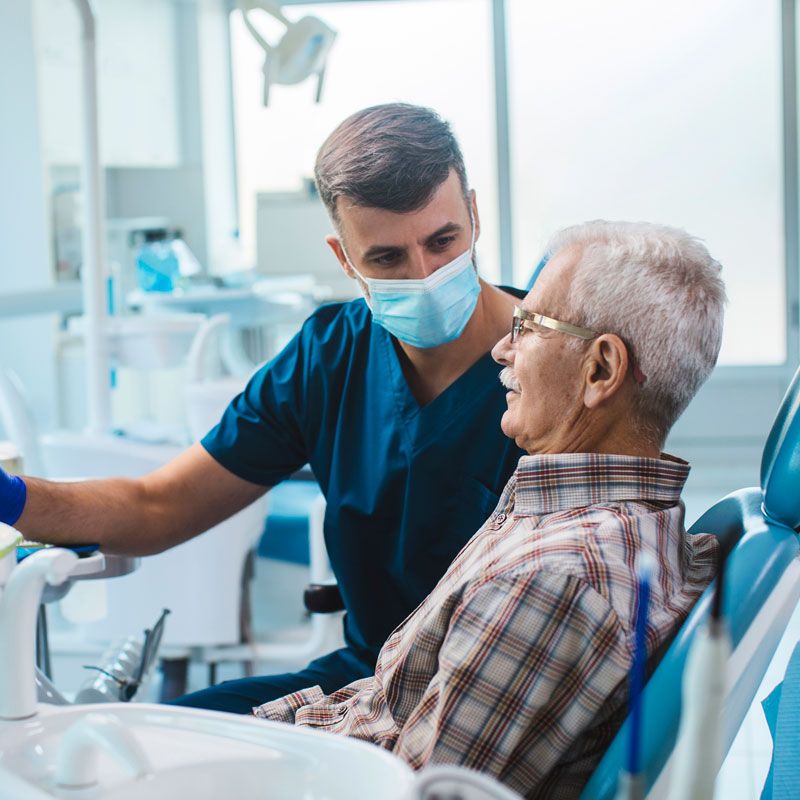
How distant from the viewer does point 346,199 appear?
132 centimetres

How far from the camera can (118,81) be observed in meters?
4.26

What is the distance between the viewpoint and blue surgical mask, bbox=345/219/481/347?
1324 mm

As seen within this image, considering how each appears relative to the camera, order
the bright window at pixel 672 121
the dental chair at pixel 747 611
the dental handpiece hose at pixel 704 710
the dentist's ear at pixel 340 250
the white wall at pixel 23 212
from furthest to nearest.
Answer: the bright window at pixel 672 121
the white wall at pixel 23 212
the dentist's ear at pixel 340 250
the dental chair at pixel 747 611
the dental handpiece hose at pixel 704 710

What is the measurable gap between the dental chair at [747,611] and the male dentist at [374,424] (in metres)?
0.43

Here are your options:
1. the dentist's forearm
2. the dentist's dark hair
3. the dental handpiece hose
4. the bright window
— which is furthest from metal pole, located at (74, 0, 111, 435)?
the bright window

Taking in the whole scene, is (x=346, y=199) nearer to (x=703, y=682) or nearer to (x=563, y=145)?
(x=703, y=682)

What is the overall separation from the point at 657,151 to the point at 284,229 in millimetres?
1871

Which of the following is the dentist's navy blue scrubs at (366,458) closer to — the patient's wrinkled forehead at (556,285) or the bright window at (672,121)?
Result: the patient's wrinkled forehead at (556,285)

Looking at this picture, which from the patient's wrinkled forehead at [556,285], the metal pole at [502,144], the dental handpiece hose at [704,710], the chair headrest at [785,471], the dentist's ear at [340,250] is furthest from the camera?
the metal pole at [502,144]

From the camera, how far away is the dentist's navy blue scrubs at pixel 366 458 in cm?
135

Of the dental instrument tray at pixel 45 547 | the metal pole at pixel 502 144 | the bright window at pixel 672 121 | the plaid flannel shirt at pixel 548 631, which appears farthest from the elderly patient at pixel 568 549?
the metal pole at pixel 502 144

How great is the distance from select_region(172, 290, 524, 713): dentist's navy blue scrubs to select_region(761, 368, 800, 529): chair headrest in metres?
0.42

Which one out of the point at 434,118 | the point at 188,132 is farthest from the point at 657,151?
the point at 434,118

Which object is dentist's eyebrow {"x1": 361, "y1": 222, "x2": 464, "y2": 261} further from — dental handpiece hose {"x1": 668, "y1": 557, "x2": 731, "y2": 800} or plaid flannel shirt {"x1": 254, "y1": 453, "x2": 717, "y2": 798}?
dental handpiece hose {"x1": 668, "y1": 557, "x2": 731, "y2": 800}
